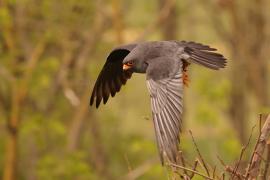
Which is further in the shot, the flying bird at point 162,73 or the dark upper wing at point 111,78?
the dark upper wing at point 111,78

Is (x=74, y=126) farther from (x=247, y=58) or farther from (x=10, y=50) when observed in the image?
(x=247, y=58)

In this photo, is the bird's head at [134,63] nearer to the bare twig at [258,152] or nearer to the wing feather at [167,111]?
the wing feather at [167,111]

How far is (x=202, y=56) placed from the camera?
19.0 ft

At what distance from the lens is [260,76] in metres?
17.9

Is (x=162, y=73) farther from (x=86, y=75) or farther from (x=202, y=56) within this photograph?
(x=86, y=75)

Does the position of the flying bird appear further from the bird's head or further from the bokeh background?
the bokeh background

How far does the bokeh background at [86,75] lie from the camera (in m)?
13.2

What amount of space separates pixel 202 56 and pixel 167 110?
107 centimetres

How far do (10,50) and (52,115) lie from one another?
2.26 m

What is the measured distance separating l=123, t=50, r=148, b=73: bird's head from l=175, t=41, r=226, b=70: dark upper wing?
0.98 feet

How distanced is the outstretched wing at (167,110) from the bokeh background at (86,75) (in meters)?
4.62

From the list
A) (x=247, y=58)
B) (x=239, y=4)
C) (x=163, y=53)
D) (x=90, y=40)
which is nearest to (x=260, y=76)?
(x=247, y=58)

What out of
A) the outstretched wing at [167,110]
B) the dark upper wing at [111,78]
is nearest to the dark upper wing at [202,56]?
the outstretched wing at [167,110]

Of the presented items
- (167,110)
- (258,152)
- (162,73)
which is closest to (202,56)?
(162,73)
